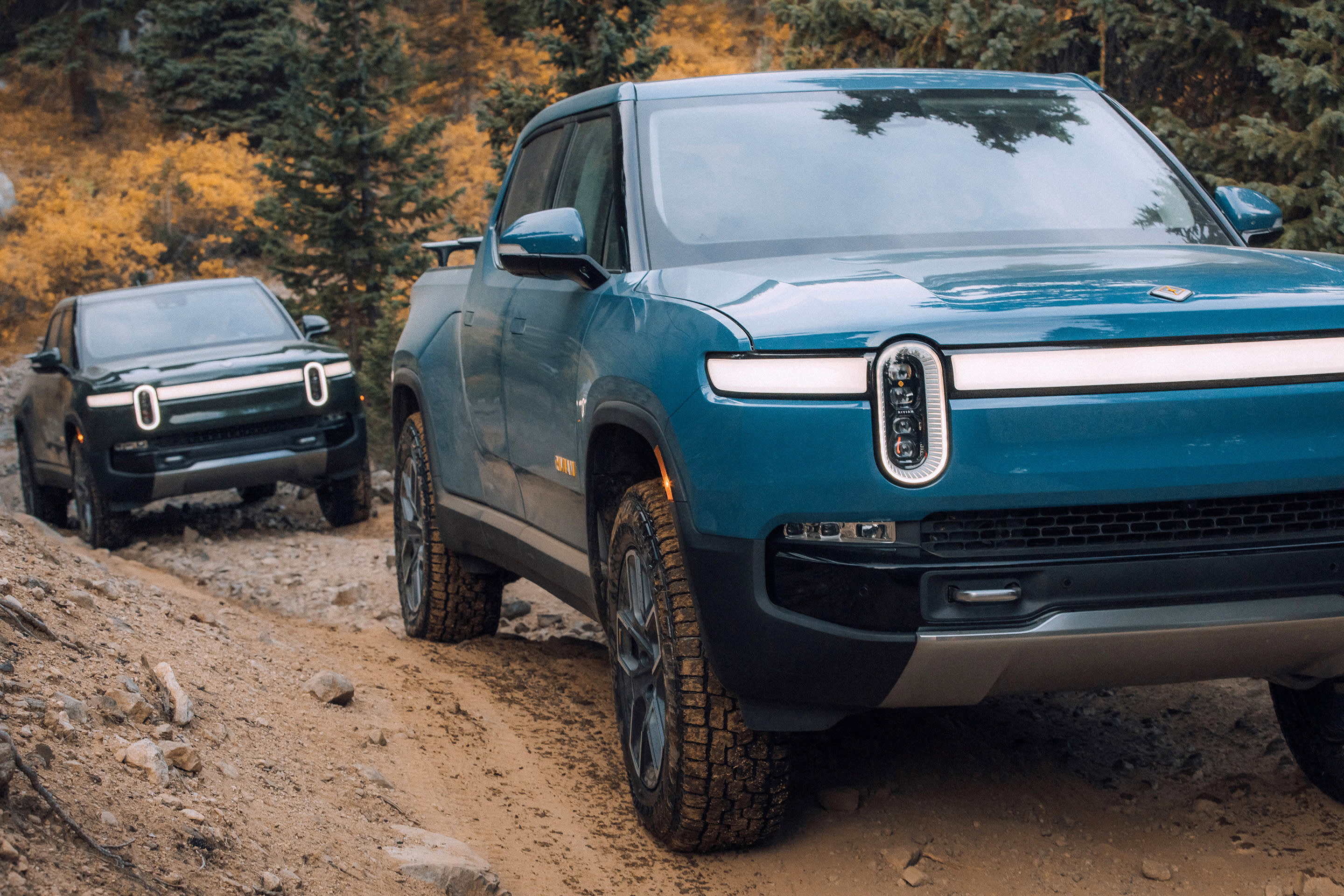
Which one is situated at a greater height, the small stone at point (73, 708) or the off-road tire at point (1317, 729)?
the small stone at point (73, 708)

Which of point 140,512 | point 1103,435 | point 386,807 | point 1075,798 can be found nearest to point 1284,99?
point 1075,798

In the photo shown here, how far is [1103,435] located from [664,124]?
2007mm

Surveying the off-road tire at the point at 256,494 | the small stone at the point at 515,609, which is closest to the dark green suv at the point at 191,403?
the off-road tire at the point at 256,494

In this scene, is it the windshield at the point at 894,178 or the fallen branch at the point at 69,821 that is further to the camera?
the windshield at the point at 894,178

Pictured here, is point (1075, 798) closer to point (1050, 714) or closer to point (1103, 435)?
point (1050, 714)

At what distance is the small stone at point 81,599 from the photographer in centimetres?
470

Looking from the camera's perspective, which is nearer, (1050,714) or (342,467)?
(1050,714)

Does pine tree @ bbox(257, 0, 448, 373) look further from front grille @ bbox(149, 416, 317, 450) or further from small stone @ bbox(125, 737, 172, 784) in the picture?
small stone @ bbox(125, 737, 172, 784)

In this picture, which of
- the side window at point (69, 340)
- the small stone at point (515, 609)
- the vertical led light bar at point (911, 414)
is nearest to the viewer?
the vertical led light bar at point (911, 414)

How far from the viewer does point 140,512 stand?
12297 millimetres

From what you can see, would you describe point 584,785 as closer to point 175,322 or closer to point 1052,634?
point 1052,634

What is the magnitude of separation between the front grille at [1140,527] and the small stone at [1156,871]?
97cm

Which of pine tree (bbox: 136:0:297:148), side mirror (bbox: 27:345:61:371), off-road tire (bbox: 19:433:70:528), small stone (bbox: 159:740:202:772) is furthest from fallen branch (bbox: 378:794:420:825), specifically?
pine tree (bbox: 136:0:297:148)

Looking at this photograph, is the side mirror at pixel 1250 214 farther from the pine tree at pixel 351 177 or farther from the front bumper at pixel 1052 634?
the pine tree at pixel 351 177
